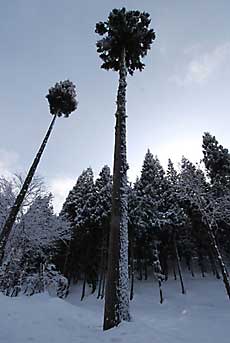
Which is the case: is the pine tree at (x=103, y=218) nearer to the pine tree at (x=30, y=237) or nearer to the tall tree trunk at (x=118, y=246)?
the pine tree at (x=30, y=237)

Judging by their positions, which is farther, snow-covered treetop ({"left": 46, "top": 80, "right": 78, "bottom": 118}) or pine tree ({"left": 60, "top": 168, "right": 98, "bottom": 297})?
pine tree ({"left": 60, "top": 168, "right": 98, "bottom": 297})

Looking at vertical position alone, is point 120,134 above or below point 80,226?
Result: below

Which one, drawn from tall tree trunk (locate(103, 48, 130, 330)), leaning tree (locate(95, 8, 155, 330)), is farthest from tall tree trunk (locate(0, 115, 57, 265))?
tall tree trunk (locate(103, 48, 130, 330))

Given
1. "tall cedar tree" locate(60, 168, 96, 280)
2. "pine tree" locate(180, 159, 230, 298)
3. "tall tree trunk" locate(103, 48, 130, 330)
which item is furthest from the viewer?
"tall cedar tree" locate(60, 168, 96, 280)

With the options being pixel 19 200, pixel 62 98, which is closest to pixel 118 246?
pixel 19 200

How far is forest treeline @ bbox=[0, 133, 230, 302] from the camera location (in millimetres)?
22462

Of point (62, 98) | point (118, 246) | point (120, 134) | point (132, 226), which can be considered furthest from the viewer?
point (132, 226)

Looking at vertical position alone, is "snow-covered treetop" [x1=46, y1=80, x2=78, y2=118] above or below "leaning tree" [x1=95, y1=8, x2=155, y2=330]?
above

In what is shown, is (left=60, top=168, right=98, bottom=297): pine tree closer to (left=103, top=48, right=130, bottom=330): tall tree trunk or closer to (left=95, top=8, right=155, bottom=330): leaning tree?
(left=95, top=8, right=155, bottom=330): leaning tree

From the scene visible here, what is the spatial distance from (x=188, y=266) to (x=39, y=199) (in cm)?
2575

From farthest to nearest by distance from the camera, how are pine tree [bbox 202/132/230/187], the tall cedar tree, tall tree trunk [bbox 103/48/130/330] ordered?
the tall cedar tree, pine tree [bbox 202/132/230/187], tall tree trunk [bbox 103/48/130/330]

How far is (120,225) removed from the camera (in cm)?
772

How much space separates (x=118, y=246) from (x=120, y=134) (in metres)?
4.08

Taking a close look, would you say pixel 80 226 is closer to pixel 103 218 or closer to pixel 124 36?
pixel 103 218
